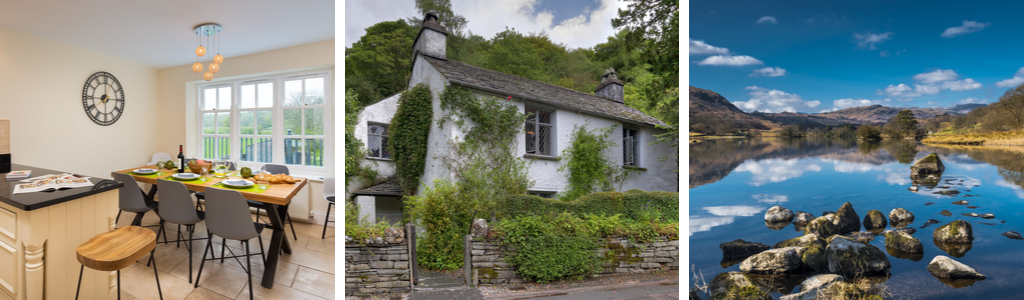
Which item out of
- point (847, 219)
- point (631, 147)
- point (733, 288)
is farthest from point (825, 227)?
point (631, 147)

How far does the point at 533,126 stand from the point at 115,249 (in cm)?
238

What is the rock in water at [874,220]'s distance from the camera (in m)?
1.95

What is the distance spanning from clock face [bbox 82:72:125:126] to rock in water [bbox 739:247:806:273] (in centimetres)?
748

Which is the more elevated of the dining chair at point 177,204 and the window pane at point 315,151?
the window pane at point 315,151

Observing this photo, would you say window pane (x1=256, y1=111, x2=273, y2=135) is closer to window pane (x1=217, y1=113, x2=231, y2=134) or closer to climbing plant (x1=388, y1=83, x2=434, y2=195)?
window pane (x1=217, y1=113, x2=231, y2=134)

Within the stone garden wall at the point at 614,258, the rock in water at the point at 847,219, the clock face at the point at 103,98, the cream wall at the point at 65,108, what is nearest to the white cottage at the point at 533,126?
the stone garden wall at the point at 614,258

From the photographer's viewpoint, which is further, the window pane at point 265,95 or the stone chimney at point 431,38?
the window pane at point 265,95

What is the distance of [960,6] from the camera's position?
1.95 metres

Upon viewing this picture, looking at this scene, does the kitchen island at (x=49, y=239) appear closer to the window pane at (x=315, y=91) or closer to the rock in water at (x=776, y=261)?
the window pane at (x=315, y=91)

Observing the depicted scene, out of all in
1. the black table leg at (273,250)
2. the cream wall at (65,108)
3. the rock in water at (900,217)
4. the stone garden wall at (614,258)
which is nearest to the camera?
the rock in water at (900,217)

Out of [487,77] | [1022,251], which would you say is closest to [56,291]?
[487,77]

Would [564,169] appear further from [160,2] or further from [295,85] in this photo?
[295,85]

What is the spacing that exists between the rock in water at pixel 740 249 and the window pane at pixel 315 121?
463 cm

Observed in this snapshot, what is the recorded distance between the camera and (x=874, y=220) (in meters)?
1.96
